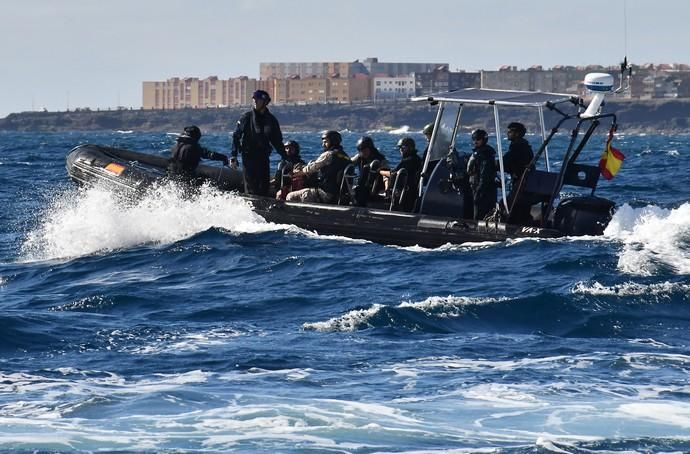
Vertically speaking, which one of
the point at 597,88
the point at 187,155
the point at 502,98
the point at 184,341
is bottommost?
the point at 184,341

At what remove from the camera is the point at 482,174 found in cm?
1586

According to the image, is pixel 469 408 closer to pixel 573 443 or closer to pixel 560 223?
pixel 573 443

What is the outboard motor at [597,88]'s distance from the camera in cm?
1505

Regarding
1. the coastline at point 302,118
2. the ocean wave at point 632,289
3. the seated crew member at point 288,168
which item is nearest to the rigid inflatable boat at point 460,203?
the seated crew member at point 288,168

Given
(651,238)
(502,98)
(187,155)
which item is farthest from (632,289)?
(187,155)

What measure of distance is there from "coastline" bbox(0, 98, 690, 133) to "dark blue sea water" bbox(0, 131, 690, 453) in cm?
15764

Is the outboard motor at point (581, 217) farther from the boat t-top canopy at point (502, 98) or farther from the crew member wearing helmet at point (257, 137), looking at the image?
the crew member wearing helmet at point (257, 137)

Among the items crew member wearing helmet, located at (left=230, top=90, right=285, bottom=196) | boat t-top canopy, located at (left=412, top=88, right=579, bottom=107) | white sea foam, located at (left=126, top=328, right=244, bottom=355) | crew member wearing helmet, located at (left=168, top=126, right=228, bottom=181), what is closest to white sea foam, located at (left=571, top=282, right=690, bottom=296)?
boat t-top canopy, located at (left=412, top=88, right=579, bottom=107)

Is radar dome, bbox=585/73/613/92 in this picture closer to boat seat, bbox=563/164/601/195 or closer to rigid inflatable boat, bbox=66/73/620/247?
rigid inflatable boat, bbox=66/73/620/247

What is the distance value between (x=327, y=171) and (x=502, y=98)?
8.37 ft

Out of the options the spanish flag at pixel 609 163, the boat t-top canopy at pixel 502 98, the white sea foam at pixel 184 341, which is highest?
the boat t-top canopy at pixel 502 98

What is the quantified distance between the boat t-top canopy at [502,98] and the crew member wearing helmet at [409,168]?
2.18 ft

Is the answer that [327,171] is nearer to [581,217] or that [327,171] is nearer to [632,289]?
[581,217]

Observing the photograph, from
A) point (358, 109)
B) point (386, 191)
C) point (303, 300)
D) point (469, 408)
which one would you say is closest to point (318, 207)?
point (386, 191)
